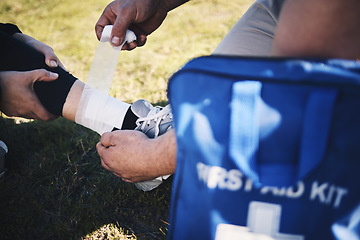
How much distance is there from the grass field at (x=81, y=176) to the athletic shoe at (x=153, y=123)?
0.31 ft

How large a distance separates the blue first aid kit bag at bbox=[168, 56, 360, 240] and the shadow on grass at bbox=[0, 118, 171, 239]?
0.60 meters

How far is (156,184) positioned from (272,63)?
0.79 metres

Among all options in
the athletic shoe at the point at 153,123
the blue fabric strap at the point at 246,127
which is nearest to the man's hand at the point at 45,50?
the athletic shoe at the point at 153,123

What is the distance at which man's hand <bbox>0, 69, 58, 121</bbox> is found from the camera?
3.82 feet

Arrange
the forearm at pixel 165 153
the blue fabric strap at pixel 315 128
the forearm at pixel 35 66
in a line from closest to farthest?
the blue fabric strap at pixel 315 128 < the forearm at pixel 165 153 < the forearm at pixel 35 66

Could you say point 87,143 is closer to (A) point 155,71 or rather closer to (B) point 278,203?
(A) point 155,71

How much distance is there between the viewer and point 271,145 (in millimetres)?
634

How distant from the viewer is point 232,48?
1154 millimetres

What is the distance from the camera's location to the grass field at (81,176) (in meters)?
1.20

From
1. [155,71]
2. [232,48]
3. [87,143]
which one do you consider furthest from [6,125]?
[232,48]

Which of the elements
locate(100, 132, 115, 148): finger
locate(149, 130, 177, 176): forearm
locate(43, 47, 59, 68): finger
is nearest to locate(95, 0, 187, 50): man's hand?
locate(43, 47, 59, 68): finger

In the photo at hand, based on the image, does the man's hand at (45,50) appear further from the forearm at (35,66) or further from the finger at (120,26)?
the finger at (120,26)

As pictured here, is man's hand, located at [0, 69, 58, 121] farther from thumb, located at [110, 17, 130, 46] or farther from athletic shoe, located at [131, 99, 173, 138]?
athletic shoe, located at [131, 99, 173, 138]

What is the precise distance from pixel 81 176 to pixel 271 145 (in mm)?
1046
